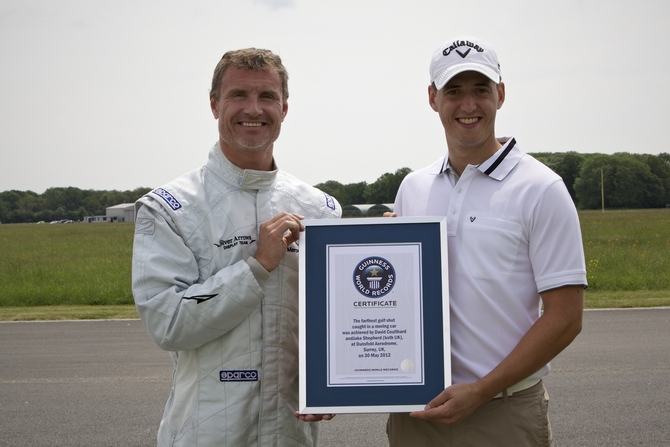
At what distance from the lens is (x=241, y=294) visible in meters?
2.61

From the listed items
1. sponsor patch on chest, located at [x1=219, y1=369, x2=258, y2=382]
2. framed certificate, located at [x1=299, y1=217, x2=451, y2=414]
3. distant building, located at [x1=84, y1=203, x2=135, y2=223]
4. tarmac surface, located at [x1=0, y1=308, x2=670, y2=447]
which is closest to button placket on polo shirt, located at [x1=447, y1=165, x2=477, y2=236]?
framed certificate, located at [x1=299, y1=217, x2=451, y2=414]

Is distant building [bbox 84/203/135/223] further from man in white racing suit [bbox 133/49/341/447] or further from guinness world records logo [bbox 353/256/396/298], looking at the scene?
guinness world records logo [bbox 353/256/396/298]

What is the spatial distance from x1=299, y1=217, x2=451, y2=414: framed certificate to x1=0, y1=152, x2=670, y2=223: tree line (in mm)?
82110

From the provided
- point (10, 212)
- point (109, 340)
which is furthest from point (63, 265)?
point (10, 212)

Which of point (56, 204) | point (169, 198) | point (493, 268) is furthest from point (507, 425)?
point (56, 204)

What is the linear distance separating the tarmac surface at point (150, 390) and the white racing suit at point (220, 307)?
105 inches

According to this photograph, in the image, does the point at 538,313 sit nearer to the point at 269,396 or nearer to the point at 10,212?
the point at 269,396

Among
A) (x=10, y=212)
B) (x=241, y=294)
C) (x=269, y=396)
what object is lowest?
(x=269, y=396)

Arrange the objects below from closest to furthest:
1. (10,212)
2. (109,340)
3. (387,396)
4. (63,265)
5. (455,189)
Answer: (387,396) → (455,189) → (109,340) → (63,265) → (10,212)

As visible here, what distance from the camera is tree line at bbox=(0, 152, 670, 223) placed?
321ft

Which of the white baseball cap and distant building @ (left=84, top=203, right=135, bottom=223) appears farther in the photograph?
distant building @ (left=84, top=203, right=135, bottom=223)

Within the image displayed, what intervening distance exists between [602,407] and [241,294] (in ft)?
15.0

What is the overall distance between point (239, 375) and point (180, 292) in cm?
45

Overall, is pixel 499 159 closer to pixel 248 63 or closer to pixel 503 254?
pixel 503 254
